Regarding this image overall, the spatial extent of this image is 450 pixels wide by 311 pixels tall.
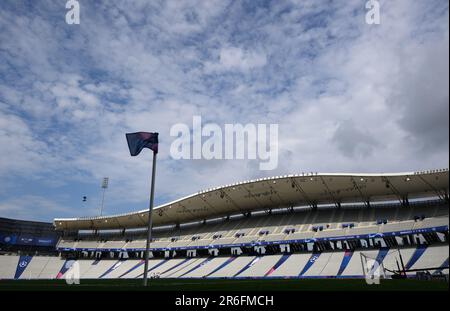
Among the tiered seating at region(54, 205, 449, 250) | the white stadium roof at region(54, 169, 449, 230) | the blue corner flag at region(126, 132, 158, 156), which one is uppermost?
the white stadium roof at region(54, 169, 449, 230)

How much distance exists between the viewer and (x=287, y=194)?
199 feet

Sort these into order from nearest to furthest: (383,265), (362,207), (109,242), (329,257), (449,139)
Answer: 1. (449,139)
2. (383,265)
3. (329,257)
4. (362,207)
5. (109,242)

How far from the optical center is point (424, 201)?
51750 millimetres

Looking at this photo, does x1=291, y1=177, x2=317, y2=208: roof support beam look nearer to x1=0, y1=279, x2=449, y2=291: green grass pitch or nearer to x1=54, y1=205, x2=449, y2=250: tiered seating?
A: x1=54, y1=205, x2=449, y2=250: tiered seating

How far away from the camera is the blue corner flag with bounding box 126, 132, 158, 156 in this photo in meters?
22.9

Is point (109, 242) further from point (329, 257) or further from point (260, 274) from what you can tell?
point (329, 257)

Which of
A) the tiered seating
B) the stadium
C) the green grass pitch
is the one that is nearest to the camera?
the green grass pitch

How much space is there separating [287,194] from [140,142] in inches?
1644

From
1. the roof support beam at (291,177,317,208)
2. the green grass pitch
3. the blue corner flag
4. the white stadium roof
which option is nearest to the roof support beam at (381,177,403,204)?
the white stadium roof

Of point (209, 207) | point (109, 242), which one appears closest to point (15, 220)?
point (109, 242)

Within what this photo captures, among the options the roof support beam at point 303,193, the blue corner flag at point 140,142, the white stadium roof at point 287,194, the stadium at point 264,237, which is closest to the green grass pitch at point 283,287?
the stadium at point 264,237

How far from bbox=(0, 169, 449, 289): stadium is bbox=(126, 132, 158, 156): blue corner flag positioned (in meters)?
15.4

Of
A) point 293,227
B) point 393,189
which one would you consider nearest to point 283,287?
point 393,189
